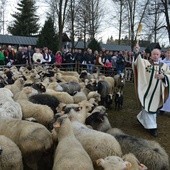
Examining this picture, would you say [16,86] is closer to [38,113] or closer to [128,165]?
[38,113]

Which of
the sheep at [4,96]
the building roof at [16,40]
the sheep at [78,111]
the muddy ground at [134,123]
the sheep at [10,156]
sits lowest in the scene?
the muddy ground at [134,123]

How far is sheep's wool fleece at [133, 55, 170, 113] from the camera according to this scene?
8383 millimetres

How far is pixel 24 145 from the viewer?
5191 mm

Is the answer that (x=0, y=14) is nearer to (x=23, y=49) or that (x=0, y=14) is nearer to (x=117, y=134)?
(x=23, y=49)

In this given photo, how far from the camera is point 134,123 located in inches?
371

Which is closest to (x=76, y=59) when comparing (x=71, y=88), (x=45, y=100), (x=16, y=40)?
(x=71, y=88)

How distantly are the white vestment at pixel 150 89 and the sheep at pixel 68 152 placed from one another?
321cm

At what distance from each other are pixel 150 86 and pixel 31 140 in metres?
4.15

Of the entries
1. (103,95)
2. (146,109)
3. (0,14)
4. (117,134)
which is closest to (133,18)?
(0,14)

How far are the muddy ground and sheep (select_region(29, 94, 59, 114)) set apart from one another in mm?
1844

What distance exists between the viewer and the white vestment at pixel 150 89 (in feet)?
27.5

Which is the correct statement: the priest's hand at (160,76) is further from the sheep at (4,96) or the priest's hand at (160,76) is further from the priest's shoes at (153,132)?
the sheep at (4,96)

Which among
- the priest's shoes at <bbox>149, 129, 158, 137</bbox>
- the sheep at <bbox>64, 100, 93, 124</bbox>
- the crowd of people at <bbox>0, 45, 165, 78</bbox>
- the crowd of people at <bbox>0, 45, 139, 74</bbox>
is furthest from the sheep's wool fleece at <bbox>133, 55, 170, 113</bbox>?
the crowd of people at <bbox>0, 45, 165, 78</bbox>

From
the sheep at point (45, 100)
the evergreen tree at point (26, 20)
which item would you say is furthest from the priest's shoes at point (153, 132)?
the evergreen tree at point (26, 20)
